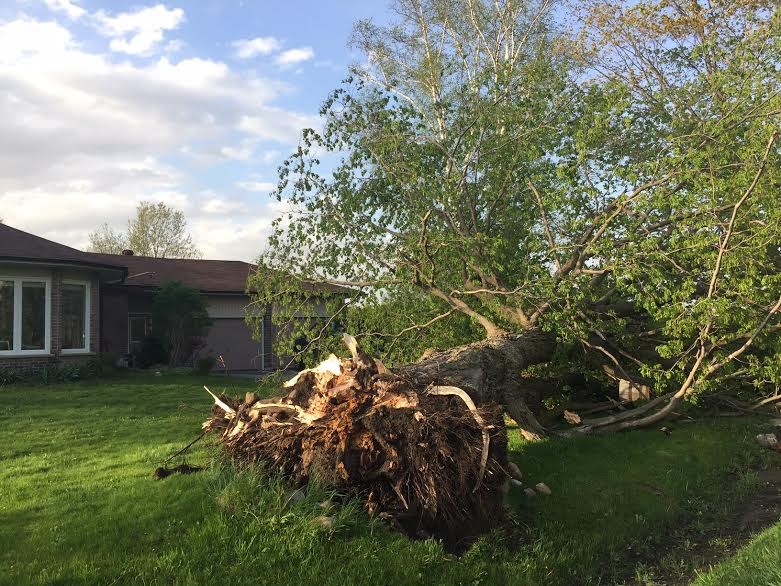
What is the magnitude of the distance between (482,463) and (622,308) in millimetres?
6513

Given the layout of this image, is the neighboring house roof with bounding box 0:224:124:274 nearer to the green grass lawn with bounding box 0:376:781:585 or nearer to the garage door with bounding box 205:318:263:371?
the garage door with bounding box 205:318:263:371

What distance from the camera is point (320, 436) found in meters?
5.03

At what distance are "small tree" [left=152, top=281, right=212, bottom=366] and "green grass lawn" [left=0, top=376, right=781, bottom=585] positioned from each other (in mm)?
9997

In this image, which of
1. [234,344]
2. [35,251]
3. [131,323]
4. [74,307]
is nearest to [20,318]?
[74,307]

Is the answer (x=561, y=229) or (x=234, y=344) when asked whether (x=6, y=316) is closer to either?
(x=234, y=344)

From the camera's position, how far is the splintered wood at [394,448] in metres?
4.84

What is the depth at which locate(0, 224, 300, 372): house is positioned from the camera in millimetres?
15383

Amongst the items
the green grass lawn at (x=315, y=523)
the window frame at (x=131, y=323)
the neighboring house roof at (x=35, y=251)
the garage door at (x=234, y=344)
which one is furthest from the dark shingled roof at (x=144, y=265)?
the green grass lawn at (x=315, y=523)

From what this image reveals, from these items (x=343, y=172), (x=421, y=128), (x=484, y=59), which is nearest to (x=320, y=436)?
(x=343, y=172)

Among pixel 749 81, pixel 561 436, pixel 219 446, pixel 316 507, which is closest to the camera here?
pixel 316 507

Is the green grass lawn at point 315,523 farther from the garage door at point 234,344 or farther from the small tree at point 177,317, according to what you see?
the garage door at point 234,344

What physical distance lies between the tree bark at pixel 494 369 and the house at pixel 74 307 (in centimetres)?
437

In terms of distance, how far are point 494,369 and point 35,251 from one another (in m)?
13.4

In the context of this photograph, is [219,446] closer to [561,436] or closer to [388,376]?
[388,376]
